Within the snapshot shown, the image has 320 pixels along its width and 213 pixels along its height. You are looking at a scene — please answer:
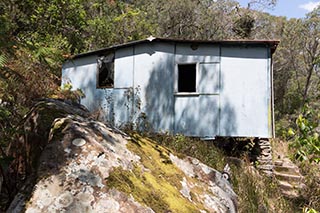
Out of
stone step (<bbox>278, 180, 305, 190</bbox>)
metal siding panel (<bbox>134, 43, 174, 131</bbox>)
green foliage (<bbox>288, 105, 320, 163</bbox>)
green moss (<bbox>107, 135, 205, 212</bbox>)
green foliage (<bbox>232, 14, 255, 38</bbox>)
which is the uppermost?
green foliage (<bbox>232, 14, 255, 38</bbox>)

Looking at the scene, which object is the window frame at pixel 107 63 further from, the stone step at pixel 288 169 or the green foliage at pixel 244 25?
the green foliage at pixel 244 25

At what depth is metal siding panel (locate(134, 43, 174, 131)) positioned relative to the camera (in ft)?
30.0

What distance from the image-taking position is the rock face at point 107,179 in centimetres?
208

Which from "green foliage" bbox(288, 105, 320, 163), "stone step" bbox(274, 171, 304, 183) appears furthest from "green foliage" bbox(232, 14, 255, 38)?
"green foliage" bbox(288, 105, 320, 163)

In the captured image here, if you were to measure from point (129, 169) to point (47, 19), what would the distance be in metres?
14.3

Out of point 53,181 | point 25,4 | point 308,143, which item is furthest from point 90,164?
point 25,4

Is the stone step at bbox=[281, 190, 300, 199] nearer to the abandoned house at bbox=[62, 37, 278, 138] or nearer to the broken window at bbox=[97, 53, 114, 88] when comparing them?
the abandoned house at bbox=[62, 37, 278, 138]

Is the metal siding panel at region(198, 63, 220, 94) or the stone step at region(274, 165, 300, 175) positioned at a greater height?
the metal siding panel at region(198, 63, 220, 94)

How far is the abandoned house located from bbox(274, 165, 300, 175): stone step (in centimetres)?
122

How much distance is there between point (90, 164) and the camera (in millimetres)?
2344

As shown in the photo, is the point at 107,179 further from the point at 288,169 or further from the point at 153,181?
the point at 288,169

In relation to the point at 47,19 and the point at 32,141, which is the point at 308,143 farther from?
the point at 47,19

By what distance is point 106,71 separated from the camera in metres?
10.8

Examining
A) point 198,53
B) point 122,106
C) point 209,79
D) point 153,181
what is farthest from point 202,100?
point 153,181
